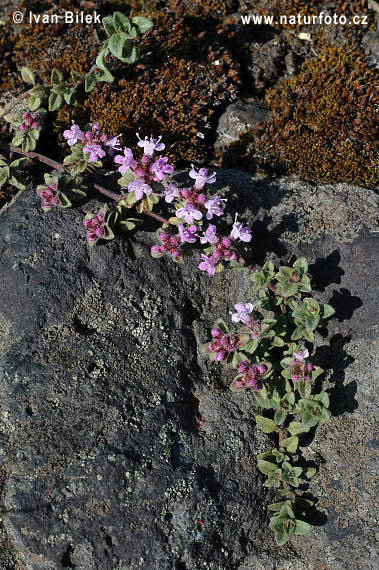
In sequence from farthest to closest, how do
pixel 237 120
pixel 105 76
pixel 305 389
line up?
pixel 237 120 → pixel 105 76 → pixel 305 389

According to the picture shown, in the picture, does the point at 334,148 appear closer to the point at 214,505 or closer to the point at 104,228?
the point at 104,228

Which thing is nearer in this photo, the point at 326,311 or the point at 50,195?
the point at 326,311

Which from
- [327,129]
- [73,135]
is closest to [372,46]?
[327,129]

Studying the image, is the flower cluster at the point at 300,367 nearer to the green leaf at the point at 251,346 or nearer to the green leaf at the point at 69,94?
the green leaf at the point at 251,346

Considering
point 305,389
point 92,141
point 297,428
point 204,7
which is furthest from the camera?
point 204,7

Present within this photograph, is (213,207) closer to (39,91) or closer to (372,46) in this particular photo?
(39,91)

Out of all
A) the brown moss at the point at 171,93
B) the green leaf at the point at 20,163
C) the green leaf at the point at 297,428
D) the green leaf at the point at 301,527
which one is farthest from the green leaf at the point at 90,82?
the green leaf at the point at 301,527

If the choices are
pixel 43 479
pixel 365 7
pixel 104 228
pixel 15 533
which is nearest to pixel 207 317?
pixel 104 228
